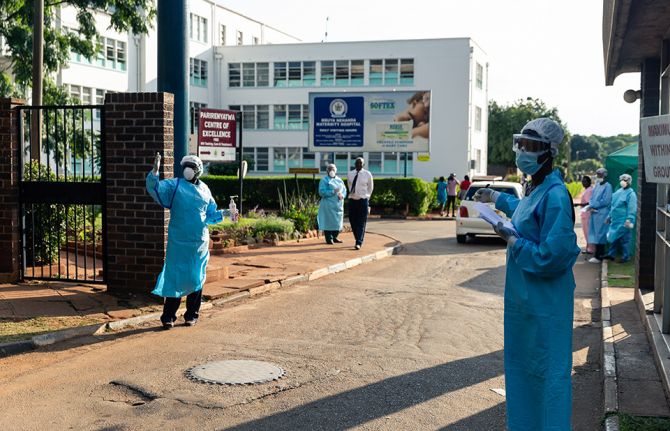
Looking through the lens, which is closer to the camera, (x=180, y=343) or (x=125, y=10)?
(x=180, y=343)

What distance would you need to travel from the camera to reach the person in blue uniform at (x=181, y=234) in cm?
815

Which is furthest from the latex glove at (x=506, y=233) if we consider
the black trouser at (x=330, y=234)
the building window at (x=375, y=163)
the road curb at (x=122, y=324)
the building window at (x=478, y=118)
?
the building window at (x=478, y=118)

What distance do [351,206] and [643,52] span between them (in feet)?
27.1

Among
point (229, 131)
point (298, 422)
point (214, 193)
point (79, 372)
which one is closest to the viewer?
point (298, 422)

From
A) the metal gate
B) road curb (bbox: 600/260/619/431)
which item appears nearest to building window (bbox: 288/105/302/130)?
the metal gate

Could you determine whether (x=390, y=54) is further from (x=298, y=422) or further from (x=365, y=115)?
(x=298, y=422)

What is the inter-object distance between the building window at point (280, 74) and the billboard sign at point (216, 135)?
33396 millimetres

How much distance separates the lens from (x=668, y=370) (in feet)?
19.8

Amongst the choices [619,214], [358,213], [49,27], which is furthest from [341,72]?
[619,214]

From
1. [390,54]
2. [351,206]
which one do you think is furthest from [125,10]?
[390,54]

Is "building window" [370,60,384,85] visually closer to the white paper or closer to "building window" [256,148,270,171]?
"building window" [256,148,270,171]

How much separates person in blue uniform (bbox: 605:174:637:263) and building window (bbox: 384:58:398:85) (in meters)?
35.0

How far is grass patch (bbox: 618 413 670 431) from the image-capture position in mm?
5012

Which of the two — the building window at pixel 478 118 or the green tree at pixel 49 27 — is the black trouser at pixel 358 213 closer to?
the green tree at pixel 49 27
